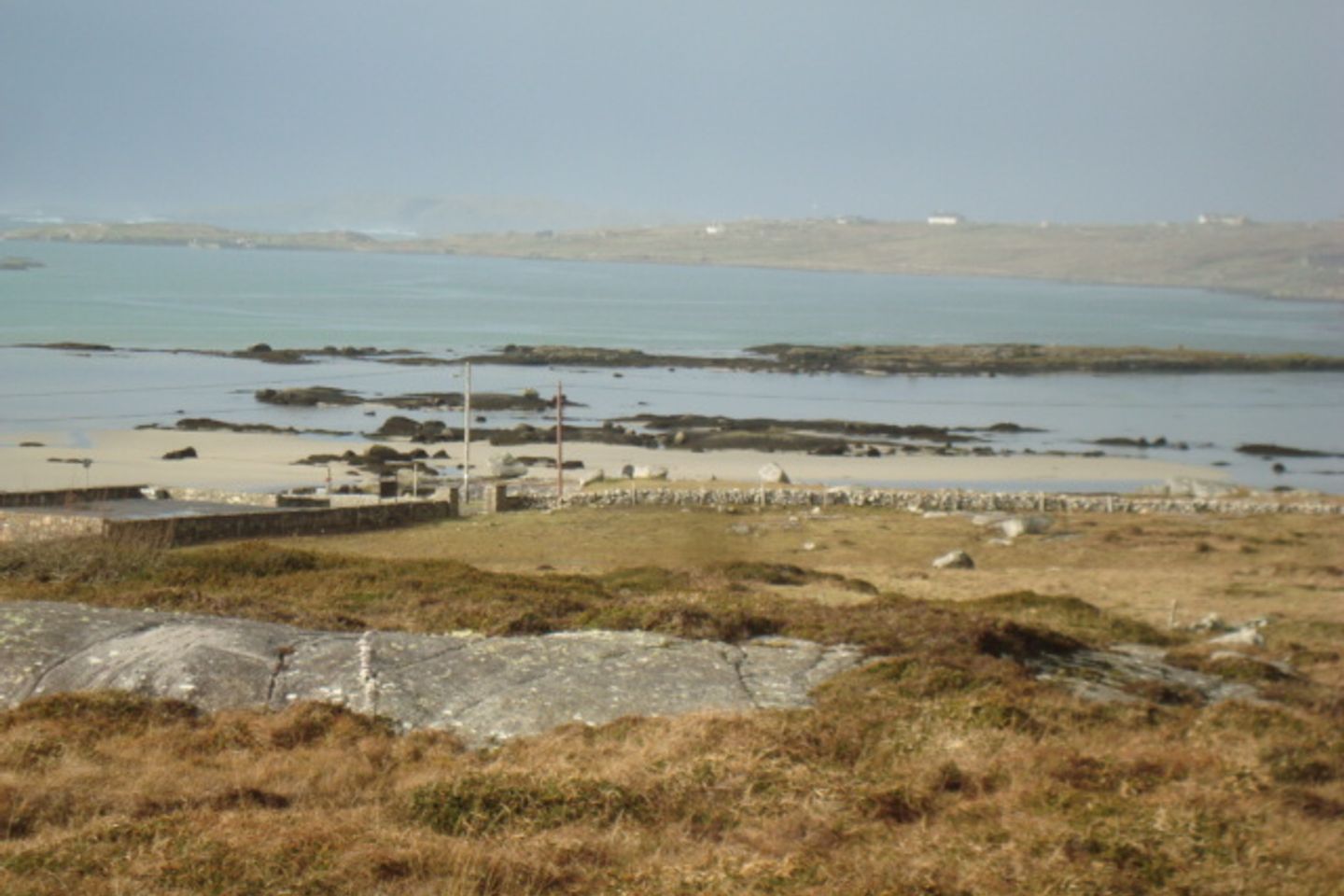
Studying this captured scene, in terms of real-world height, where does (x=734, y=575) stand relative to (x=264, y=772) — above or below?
below

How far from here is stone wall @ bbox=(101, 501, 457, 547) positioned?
86.2 ft

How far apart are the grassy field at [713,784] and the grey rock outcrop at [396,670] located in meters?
0.51

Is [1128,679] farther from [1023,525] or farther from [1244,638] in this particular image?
[1023,525]

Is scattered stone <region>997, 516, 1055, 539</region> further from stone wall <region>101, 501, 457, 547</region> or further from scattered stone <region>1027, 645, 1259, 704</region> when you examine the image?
scattered stone <region>1027, 645, 1259, 704</region>

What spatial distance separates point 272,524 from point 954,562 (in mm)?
12852

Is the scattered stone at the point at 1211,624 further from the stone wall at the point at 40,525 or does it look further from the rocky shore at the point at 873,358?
the rocky shore at the point at 873,358

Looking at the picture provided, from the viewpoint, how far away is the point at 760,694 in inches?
476

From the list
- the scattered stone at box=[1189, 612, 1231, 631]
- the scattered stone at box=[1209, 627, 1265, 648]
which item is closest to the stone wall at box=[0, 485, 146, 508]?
the scattered stone at box=[1189, 612, 1231, 631]

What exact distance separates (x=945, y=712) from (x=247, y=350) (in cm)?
8397

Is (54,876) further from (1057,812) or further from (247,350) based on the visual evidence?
(247,350)

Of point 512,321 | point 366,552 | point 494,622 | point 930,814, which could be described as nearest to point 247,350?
point 512,321

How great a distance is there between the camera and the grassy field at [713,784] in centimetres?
718

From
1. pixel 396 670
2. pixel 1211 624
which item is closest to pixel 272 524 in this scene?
pixel 1211 624

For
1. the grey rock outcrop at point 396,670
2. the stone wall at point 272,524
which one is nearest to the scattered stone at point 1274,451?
the stone wall at point 272,524
